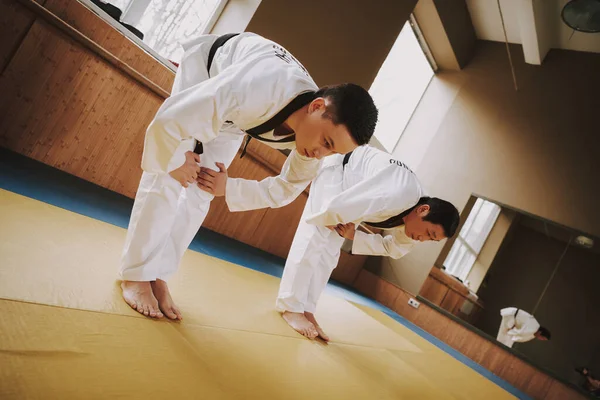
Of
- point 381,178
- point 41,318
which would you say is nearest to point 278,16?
point 381,178

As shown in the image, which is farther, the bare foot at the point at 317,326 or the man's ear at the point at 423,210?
the man's ear at the point at 423,210

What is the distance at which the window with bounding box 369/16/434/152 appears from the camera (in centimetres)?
571

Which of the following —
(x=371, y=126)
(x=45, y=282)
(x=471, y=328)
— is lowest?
(x=45, y=282)

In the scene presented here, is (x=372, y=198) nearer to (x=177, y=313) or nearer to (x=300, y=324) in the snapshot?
(x=300, y=324)

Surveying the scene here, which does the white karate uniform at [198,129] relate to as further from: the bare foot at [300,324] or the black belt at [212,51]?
the bare foot at [300,324]

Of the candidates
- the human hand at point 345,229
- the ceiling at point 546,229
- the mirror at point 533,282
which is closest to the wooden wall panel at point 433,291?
the mirror at point 533,282

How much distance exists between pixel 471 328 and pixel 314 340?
4004 mm

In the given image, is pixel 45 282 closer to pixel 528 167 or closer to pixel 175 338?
pixel 175 338

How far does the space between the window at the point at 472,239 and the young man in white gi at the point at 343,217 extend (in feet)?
17.0

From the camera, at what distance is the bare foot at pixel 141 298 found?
1242mm

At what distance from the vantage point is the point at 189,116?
1086mm

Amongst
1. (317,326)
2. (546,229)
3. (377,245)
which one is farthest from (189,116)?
(546,229)

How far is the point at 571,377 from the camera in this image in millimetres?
7609

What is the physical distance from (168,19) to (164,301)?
2.54 metres
